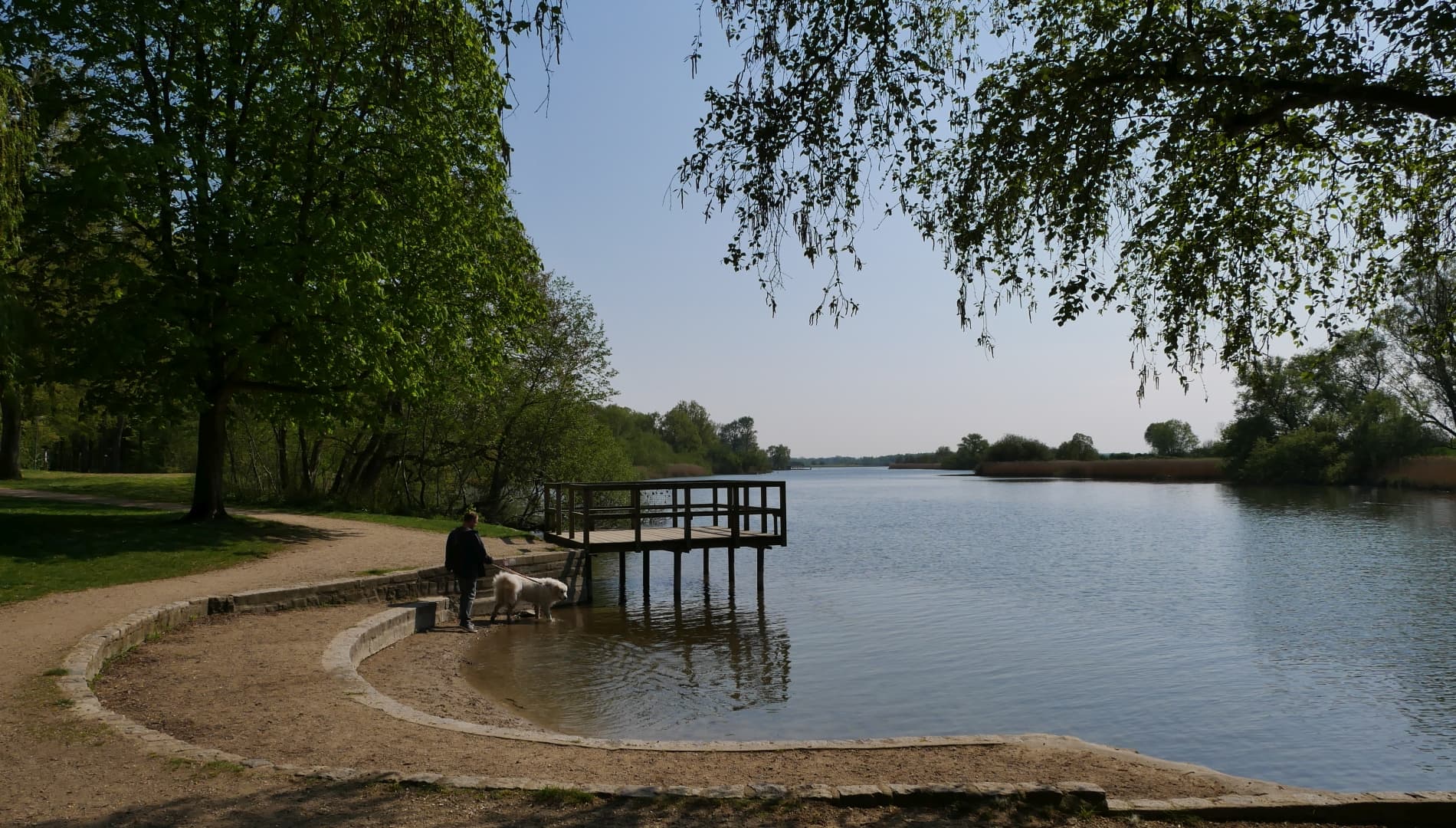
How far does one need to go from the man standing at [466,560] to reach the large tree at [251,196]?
18.9 feet

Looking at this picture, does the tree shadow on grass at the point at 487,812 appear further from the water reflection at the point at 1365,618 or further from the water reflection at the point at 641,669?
the water reflection at the point at 1365,618

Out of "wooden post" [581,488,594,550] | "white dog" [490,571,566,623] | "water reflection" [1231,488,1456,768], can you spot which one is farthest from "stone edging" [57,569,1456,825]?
"wooden post" [581,488,594,550]

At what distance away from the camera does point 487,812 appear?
548 centimetres

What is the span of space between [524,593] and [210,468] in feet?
28.9

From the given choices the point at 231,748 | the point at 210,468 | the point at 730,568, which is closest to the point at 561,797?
the point at 231,748

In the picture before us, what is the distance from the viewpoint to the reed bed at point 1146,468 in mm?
81625

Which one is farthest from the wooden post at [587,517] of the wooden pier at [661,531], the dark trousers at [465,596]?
the dark trousers at [465,596]

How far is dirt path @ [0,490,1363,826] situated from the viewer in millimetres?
5391

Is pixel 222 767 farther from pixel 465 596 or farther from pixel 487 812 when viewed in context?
pixel 465 596

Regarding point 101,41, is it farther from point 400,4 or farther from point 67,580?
point 400,4

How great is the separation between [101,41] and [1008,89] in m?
18.0

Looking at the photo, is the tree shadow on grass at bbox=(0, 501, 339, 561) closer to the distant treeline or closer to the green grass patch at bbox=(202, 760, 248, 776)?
the green grass patch at bbox=(202, 760, 248, 776)

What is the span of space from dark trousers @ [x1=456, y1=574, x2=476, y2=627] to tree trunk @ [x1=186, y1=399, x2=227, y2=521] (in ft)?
27.9

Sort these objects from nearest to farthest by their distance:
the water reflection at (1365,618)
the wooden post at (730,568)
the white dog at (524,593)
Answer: the water reflection at (1365,618) → the white dog at (524,593) → the wooden post at (730,568)
